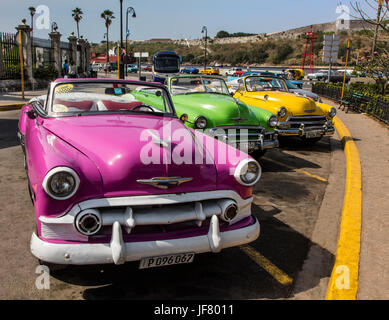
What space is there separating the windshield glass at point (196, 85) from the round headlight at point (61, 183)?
5881 mm

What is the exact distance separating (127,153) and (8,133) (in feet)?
25.8

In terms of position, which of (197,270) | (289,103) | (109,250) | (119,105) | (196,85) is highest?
(196,85)

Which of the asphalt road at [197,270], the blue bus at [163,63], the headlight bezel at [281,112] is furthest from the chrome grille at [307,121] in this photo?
the blue bus at [163,63]

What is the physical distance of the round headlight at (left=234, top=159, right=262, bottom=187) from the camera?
3.33m

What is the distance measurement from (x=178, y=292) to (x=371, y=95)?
14478mm

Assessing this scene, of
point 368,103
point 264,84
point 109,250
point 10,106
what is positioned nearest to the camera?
point 109,250

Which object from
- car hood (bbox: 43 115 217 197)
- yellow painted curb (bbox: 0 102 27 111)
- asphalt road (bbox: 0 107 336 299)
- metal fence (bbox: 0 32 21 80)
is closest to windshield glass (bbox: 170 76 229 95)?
asphalt road (bbox: 0 107 336 299)

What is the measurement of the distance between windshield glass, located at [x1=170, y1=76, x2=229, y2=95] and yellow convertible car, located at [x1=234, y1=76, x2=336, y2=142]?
1.28 meters

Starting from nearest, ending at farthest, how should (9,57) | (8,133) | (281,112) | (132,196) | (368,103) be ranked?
(132,196) < (281,112) < (8,133) < (368,103) < (9,57)

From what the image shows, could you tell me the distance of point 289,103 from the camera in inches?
365

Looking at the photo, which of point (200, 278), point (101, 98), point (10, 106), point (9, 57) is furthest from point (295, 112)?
point (9, 57)

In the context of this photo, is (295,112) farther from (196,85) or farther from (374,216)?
(374,216)

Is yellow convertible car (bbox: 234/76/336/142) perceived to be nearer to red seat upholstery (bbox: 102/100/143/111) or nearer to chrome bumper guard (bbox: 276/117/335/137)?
chrome bumper guard (bbox: 276/117/335/137)

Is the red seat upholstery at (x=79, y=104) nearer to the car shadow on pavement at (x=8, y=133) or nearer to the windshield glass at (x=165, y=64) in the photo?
the car shadow on pavement at (x=8, y=133)
